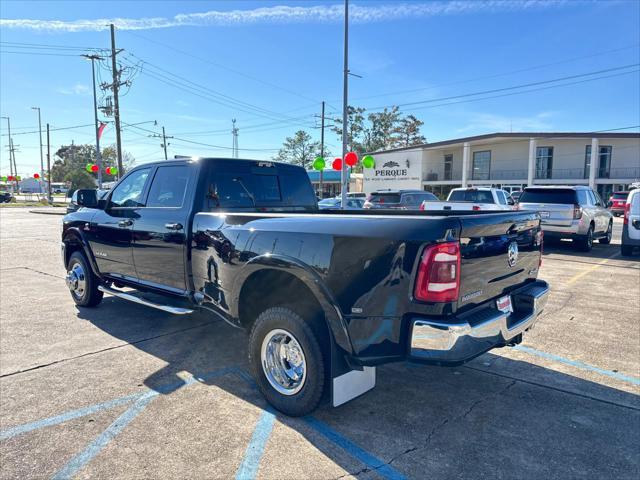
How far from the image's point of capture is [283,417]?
10.7 feet

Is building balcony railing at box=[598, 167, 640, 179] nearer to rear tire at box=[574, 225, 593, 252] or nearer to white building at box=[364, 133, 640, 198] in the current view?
white building at box=[364, 133, 640, 198]

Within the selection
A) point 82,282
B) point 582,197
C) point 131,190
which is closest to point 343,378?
point 131,190

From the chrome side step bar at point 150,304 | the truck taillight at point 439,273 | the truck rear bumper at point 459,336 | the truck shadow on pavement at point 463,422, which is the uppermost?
the truck taillight at point 439,273

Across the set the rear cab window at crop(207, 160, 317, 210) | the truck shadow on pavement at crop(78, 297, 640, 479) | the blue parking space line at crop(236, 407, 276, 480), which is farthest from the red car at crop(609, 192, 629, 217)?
the blue parking space line at crop(236, 407, 276, 480)

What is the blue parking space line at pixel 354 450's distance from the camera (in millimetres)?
2627

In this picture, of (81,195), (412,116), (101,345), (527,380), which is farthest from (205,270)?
(412,116)

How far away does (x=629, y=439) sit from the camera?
9.73ft

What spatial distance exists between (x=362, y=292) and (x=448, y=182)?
44.1 m

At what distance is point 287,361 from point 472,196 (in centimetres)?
1280

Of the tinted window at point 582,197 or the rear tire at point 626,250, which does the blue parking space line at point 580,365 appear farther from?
the tinted window at point 582,197

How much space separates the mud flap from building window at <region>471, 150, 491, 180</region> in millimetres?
43612

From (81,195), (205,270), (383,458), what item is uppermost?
(81,195)

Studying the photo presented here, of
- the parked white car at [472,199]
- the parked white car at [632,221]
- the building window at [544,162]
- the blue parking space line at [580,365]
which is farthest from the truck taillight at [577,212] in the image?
the building window at [544,162]

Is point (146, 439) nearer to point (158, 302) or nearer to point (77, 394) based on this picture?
point (77, 394)
